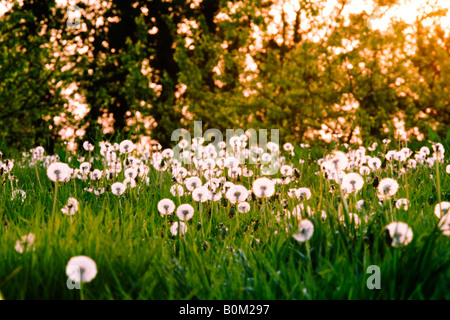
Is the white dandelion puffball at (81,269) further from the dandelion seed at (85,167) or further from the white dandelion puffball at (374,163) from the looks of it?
the white dandelion puffball at (374,163)

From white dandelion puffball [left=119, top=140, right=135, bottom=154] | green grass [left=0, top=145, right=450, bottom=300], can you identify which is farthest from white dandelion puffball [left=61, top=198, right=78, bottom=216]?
white dandelion puffball [left=119, top=140, right=135, bottom=154]

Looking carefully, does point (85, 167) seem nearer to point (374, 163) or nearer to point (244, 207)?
point (244, 207)

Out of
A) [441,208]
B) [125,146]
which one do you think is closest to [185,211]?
[441,208]

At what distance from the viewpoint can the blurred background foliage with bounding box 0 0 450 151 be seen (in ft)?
32.1

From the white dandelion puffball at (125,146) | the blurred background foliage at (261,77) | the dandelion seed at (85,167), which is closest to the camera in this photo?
the dandelion seed at (85,167)

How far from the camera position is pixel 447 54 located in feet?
31.7

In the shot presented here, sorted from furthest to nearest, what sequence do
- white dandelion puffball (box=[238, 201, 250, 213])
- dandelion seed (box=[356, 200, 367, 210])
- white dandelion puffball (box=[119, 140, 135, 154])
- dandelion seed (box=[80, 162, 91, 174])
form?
white dandelion puffball (box=[119, 140, 135, 154]), dandelion seed (box=[80, 162, 91, 174]), white dandelion puffball (box=[238, 201, 250, 213]), dandelion seed (box=[356, 200, 367, 210])

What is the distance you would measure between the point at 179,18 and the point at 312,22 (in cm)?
546

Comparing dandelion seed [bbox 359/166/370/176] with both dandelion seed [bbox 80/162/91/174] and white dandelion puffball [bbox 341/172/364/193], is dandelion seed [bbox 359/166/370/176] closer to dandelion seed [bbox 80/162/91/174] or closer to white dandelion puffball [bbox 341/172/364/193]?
white dandelion puffball [bbox 341/172/364/193]

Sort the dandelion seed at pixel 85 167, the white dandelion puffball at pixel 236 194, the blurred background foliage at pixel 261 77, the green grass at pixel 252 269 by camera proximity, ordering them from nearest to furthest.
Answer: the green grass at pixel 252 269 < the white dandelion puffball at pixel 236 194 < the dandelion seed at pixel 85 167 < the blurred background foliage at pixel 261 77

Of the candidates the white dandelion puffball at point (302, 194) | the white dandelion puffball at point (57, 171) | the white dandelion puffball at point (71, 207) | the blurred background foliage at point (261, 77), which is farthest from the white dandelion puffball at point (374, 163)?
the blurred background foliage at point (261, 77)

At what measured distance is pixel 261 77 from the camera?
1137cm

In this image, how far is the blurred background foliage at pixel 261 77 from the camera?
9.77 meters
